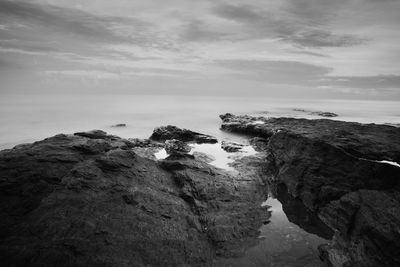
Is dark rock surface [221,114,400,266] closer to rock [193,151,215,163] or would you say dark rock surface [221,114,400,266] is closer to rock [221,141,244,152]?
rock [221,141,244,152]

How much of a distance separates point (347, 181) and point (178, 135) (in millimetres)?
14409

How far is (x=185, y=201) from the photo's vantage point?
12094 mm

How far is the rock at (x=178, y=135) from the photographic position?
22.6 meters

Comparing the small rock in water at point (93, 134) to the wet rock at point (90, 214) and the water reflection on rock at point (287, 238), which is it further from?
the water reflection on rock at point (287, 238)

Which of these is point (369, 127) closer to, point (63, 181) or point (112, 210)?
point (112, 210)

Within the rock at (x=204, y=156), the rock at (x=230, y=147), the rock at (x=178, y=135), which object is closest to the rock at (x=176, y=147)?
the rock at (x=204, y=156)

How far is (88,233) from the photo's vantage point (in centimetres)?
888

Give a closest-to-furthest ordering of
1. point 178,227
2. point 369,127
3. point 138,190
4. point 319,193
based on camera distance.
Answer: point 178,227 < point 138,190 < point 319,193 < point 369,127

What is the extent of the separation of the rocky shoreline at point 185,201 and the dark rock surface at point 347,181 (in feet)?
0.15

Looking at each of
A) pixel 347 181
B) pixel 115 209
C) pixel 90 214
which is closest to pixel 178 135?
pixel 115 209

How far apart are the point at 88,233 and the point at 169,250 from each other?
108 inches

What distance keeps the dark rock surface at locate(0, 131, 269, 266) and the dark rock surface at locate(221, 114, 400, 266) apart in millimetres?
2620

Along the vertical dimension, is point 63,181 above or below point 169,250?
above

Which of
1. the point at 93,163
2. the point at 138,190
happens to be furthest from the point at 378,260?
the point at 93,163
